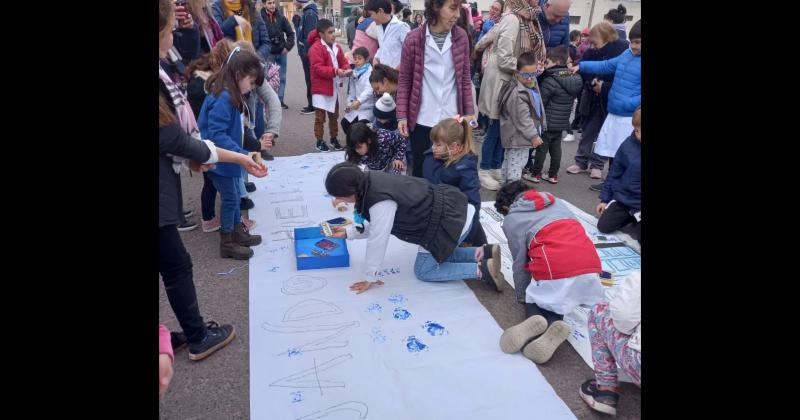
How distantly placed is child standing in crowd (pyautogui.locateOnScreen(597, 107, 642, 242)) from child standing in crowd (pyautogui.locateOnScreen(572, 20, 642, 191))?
0.62 m

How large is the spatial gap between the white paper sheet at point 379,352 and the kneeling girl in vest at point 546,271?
0.12 m

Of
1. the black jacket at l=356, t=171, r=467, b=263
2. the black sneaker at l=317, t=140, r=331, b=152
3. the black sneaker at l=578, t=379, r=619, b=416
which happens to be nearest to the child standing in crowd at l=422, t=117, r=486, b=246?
the black jacket at l=356, t=171, r=467, b=263

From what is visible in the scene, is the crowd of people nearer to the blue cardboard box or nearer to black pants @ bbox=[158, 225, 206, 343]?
black pants @ bbox=[158, 225, 206, 343]

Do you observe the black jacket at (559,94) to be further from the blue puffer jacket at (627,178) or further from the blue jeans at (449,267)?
the blue jeans at (449,267)

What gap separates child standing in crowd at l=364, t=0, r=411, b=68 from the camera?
16.3 feet

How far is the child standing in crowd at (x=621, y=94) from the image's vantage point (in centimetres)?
413

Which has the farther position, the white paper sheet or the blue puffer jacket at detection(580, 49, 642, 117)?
the blue puffer jacket at detection(580, 49, 642, 117)

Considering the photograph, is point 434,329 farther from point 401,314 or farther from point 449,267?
point 449,267

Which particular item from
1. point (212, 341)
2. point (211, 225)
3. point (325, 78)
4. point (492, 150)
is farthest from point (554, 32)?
point (212, 341)

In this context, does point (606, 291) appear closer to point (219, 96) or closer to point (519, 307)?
point (519, 307)

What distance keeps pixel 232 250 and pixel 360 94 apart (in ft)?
7.95

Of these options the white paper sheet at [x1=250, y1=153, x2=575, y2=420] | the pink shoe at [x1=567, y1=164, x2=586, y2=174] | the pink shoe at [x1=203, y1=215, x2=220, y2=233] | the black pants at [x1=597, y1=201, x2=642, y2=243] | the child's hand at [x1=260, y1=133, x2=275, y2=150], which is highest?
the child's hand at [x1=260, y1=133, x2=275, y2=150]
